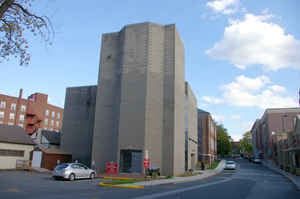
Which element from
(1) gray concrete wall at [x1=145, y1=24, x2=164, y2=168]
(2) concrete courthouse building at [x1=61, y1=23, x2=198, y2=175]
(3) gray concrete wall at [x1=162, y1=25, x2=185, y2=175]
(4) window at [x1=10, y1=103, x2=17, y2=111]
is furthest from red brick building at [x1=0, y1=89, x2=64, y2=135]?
(3) gray concrete wall at [x1=162, y1=25, x2=185, y2=175]

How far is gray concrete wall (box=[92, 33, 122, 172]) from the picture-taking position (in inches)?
1144

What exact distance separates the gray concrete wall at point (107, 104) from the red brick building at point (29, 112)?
48.4m

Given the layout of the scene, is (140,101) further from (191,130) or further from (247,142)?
(247,142)

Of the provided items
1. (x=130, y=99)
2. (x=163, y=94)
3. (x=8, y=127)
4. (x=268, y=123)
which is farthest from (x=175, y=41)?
(x=268, y=123)

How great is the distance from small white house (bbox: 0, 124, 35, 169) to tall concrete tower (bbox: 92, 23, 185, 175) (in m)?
10.4

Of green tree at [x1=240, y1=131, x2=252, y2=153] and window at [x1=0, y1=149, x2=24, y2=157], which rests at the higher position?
green tree at [x1=240, y1=131, x2=252, y2=153]

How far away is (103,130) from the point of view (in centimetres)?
2988

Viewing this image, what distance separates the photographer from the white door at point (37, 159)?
33156mm

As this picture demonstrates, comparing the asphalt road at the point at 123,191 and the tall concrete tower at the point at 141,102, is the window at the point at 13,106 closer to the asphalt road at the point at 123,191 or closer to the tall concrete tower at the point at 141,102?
the tall concrete tower at the point at 141,102

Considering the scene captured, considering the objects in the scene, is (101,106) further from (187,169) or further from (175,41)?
(187,169)

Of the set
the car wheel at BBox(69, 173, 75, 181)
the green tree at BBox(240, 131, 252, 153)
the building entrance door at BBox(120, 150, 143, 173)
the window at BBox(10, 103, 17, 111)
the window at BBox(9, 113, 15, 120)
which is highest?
the window at BBox(10, 103, 17, 111)

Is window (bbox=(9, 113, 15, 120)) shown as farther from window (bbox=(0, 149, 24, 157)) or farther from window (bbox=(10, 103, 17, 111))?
window (bbox=(0, 149, 24, 157))

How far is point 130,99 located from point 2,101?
53676mm

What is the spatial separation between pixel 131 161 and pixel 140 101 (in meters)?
6.48
